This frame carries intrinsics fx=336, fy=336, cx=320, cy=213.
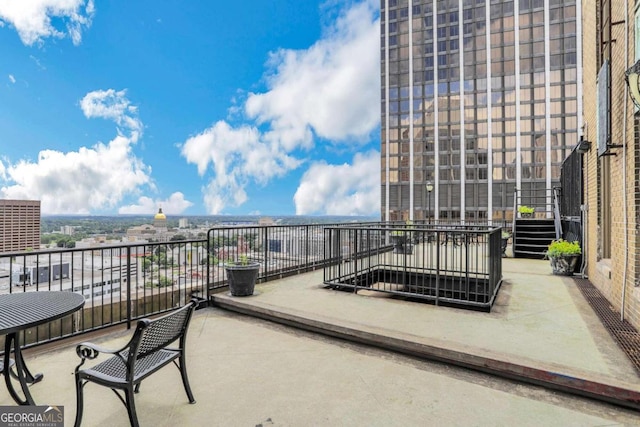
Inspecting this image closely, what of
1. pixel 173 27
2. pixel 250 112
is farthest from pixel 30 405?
pixel 250 112

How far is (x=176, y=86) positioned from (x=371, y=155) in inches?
1283

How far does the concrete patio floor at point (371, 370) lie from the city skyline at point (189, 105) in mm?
15908

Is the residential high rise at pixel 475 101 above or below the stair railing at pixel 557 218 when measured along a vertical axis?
above

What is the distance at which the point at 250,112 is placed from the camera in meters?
57.0

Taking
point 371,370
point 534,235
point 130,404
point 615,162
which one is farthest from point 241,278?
point 534,235

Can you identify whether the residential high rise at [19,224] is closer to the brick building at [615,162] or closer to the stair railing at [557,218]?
the brick building at [615,162]

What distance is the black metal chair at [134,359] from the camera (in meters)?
2.10

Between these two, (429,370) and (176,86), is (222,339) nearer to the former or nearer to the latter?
(429,370)

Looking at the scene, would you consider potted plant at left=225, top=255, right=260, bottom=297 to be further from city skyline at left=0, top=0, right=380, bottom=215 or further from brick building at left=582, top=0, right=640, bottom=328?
city skyline at left=0, top=0, right=380, bottom=215

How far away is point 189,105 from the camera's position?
191ft

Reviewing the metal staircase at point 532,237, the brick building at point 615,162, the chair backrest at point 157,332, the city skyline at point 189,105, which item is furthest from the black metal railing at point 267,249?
the city skyline at point 189,105

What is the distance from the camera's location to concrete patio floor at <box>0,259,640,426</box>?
2.55m

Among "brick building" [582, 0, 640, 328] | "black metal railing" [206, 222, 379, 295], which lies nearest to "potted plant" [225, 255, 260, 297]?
"black metal railing" [206, 222, 379, 295]

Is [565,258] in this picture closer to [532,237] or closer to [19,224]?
[532,237]
